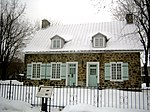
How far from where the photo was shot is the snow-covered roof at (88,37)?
57.6 ft

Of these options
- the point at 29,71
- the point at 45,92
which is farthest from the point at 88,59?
the point at 45,92

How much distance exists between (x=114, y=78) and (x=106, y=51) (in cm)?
256

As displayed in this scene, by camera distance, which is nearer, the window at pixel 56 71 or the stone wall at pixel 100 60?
the stone wall at pixel 100 60

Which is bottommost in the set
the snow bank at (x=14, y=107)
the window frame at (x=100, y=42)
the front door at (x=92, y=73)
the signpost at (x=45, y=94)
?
the snow bank at (x=14, y=107)

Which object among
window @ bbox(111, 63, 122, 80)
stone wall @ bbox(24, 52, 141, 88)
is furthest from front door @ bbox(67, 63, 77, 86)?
window @ bbox(111, 63, 122, 80)

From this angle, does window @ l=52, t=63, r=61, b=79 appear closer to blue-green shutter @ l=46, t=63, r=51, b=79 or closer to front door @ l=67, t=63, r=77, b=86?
blue-green shutter @ l=46, t=63, r=51, b=79

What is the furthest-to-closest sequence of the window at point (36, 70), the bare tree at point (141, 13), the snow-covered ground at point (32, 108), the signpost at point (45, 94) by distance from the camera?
A: the window at point (36, 70) → the bare tree at point (141, 13) → the signpost at point (45, 94) → the snow-covered ground at point (32, 108)

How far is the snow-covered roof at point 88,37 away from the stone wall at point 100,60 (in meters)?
0.57

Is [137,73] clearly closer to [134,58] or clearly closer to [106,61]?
[134,58]

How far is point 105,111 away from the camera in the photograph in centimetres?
816

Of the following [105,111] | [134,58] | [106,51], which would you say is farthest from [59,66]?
[105,111]

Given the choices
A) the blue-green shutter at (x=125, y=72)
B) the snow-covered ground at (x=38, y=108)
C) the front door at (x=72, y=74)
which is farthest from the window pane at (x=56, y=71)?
the snow-covered ground at (x=38, y=108)

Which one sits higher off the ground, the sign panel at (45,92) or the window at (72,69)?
the window at (72,69)

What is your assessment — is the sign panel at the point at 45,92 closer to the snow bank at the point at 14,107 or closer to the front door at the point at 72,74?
the snow bank at the point at 14,107
